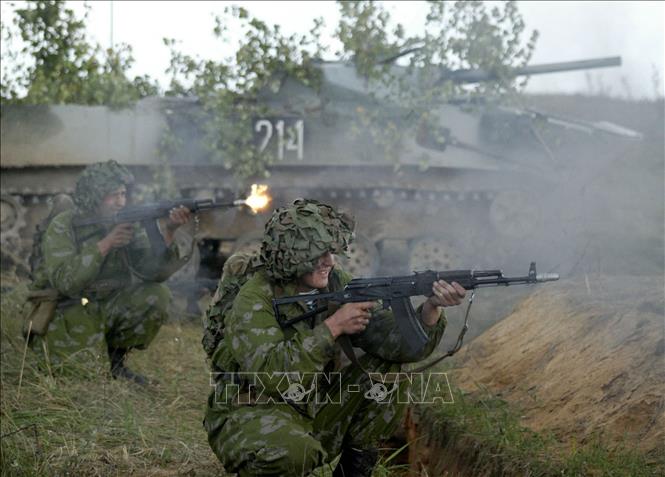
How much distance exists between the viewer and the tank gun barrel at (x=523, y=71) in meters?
13.4

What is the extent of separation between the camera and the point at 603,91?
23.5 m

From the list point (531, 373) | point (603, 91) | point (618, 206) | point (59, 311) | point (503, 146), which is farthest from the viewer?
point (603, 91)

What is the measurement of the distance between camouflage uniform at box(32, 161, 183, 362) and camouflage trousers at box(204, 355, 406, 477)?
2.82 m

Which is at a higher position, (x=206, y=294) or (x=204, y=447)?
(x=204, y=447)

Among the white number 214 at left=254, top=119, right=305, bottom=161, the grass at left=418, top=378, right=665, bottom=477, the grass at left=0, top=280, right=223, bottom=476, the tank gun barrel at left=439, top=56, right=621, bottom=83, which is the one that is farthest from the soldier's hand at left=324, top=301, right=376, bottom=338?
the tank gun barrel at left=439, top=56, right=621, bottom=83

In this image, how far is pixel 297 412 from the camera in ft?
14.4

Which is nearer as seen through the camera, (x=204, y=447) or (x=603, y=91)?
(x=204, y=447)

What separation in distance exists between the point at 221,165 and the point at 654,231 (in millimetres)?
6449

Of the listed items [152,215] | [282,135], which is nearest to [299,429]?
[152,215]

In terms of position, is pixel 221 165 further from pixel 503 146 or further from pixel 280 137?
pixel 503 146

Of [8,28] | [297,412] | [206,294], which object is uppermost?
[8,28]

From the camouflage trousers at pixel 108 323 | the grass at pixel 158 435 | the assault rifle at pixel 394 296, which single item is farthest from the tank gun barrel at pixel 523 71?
the assault rifle at pixel 394 296

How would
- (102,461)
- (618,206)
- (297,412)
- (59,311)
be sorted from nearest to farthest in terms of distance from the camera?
1. (297,412)
2. (102,461)
3. (59,311)
4. (618,206)

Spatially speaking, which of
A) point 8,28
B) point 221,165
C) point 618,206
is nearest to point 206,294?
point 221,165
